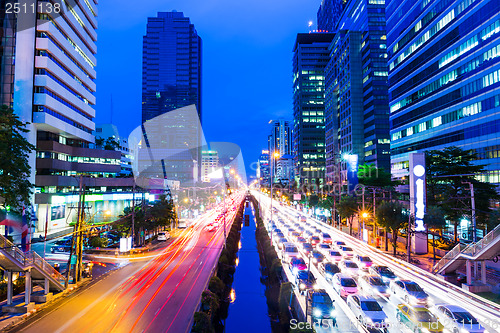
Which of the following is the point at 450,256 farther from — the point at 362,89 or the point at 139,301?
the point at 362,89

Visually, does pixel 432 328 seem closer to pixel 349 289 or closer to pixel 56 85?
pixel 349 289

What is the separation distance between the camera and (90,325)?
1919 cm

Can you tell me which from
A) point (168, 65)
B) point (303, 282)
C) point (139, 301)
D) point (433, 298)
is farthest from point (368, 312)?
point (168, 65)

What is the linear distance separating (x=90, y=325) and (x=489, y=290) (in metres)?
28.9

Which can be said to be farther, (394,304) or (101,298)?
(101,298)

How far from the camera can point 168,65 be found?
18288 cm

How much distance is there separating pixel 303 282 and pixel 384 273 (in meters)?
6.87

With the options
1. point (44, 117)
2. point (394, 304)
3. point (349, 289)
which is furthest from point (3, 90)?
point (394, 304)

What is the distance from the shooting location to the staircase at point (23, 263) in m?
20.6

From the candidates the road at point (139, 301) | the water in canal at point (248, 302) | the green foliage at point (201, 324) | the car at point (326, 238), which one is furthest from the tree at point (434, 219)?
the green foliage at point (201, 324)

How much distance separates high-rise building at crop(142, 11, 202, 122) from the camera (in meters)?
181

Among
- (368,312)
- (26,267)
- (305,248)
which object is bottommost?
(305,248)

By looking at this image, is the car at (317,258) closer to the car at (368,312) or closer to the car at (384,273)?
the car at (384,273)

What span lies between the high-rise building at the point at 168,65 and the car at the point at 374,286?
572 feet
